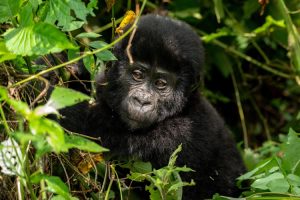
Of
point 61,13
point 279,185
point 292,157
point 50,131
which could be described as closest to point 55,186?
point 50,131

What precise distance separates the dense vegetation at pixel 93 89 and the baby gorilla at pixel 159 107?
5.9 inches

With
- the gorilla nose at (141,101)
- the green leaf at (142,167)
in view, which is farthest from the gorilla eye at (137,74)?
the green leaf at (142,167)

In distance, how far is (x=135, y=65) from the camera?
11.7 ft

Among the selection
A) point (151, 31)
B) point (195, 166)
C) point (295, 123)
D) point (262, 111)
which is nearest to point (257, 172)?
point (195, 166)

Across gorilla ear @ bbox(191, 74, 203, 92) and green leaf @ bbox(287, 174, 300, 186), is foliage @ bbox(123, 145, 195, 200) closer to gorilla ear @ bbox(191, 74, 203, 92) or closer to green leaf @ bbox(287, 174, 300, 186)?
green leaf @ bbox(287, 174, 300, 186)

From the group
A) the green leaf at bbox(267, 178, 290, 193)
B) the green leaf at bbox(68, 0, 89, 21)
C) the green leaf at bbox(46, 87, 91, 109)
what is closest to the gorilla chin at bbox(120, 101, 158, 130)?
the green leaf at bbox(267, 178, 290, 193)

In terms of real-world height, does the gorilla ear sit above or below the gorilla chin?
above

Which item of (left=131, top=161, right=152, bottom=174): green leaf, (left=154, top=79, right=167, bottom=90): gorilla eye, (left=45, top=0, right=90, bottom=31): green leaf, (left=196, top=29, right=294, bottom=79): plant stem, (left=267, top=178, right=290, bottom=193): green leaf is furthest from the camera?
(left=196, top=29, right=294, bottom=79): plant stem

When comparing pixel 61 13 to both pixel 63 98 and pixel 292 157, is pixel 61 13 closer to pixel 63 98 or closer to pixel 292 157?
pixel 63 98

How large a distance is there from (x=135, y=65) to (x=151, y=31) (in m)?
0.23

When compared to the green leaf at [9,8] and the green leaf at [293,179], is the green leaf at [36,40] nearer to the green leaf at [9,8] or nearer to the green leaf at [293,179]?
the green leaf at [9,8]

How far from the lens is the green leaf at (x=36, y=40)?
204 centimetres

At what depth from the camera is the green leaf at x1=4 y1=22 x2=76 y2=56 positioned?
6.69 ft

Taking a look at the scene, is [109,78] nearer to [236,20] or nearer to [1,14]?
[1,14]
